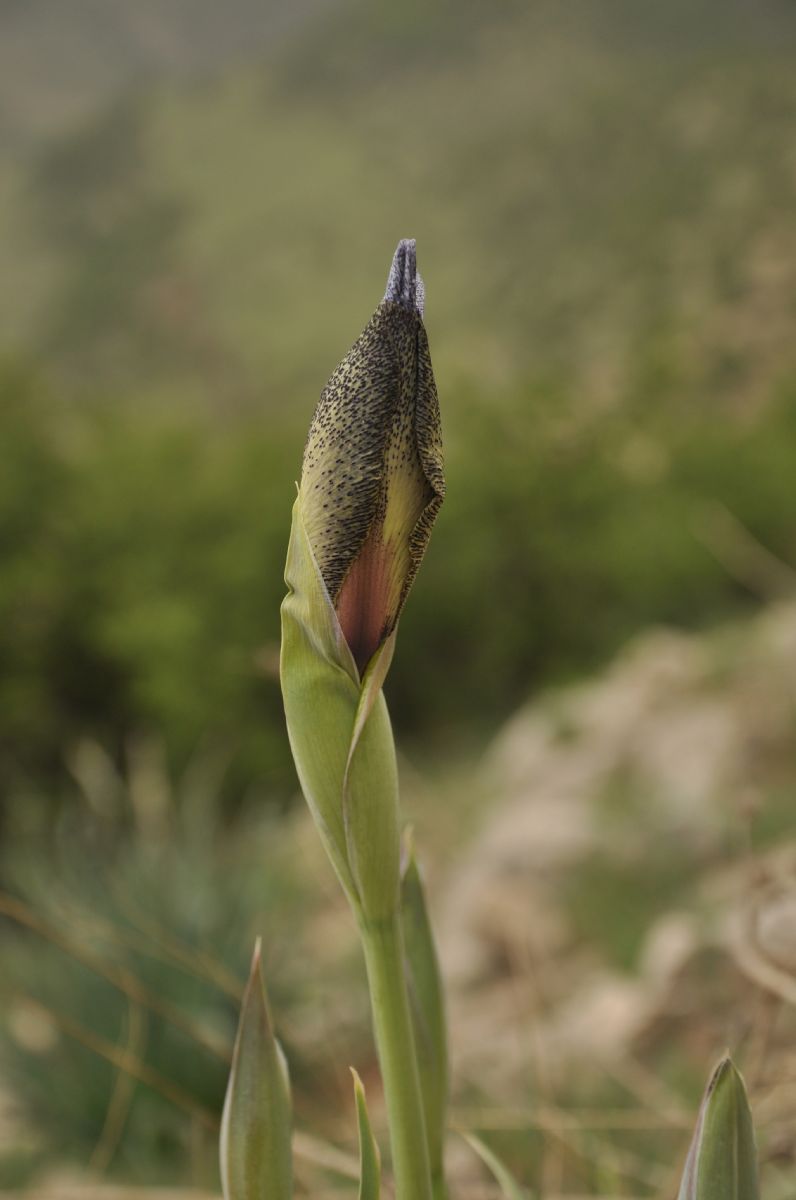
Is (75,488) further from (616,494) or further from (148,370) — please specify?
(148,370)

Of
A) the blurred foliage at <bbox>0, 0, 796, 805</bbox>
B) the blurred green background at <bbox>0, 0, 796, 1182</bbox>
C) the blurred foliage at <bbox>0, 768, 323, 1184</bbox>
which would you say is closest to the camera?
the blurred foliage at <bbox>0, 768, 323, 1184</bbox>

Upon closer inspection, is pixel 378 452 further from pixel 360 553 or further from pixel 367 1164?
pixel 367 1164

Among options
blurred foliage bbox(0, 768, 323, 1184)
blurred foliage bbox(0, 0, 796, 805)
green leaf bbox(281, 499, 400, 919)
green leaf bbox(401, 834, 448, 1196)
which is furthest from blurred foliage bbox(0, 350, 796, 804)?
green leaf bbox(281, 499, 400, 919)

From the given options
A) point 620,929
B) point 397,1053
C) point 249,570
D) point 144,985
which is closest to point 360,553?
point 397,1053

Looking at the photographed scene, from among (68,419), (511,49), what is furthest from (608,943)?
(511,49)

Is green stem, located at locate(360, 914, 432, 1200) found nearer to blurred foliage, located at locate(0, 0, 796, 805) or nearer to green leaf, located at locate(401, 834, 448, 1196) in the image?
green leaf, located at locate(401, 834, 448, 1196)
